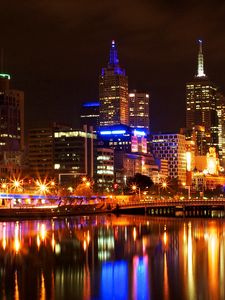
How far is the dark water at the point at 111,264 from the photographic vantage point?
46781mm

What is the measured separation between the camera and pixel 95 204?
148375 mm

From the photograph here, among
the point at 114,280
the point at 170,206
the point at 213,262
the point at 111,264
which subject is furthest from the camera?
the point at 170,206

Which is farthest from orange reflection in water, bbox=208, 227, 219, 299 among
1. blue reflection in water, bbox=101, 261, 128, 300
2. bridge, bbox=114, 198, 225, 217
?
bridge, bbox=114, 198, 225, 217

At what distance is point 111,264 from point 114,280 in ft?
26.8

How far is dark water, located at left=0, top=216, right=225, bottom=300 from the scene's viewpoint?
4678 cm

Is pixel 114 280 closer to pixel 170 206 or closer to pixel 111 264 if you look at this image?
pixel 111 264

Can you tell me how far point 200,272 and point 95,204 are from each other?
94624 mm

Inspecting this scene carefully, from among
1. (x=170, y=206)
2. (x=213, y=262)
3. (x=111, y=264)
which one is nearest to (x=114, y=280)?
(x=111, y=264)

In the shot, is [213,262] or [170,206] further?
[170,206]

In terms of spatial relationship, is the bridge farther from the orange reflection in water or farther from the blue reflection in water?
the blue reflection in water

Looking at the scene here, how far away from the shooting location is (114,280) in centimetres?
5091

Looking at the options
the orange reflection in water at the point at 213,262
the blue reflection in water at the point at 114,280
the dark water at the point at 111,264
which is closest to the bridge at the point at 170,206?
the dark water at the point at 111,264

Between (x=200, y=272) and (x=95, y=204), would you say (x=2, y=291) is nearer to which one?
(x=200, y=272)

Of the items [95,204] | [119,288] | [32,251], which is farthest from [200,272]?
[95,204]
